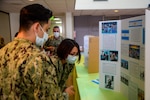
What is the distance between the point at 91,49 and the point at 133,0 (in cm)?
416

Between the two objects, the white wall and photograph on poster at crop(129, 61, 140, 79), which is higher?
the white wall

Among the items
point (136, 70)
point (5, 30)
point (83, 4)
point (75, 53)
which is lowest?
point (136, 70)

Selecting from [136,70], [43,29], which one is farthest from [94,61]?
[43,29]

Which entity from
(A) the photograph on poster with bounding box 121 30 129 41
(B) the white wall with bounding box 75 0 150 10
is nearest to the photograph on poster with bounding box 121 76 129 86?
(A) the photograph on poster with bounding box 121 30 129 41

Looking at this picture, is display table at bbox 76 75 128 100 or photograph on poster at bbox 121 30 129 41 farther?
display table at bbox 76 75 128 100

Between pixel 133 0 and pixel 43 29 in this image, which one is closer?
pixel 43 29

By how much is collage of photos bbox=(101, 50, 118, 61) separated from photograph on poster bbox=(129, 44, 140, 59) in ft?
1.00

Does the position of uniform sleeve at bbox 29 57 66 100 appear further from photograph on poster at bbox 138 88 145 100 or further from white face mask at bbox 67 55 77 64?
white face mask at bbox 67 55 77 64

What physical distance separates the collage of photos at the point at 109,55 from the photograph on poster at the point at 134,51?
12.0 inches

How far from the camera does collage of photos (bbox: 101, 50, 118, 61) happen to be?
1.99 m

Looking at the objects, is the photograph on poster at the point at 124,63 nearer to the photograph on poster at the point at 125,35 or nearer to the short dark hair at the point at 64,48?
the photograph on poster at the point at 125,35

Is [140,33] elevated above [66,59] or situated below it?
above

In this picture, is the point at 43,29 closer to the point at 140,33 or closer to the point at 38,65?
the point at 38,65

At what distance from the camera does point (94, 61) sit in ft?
9.68
